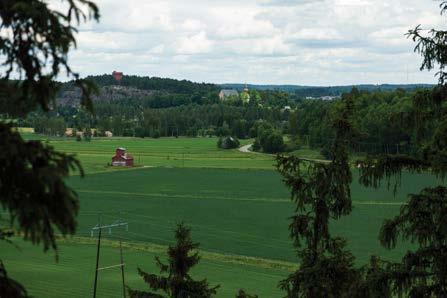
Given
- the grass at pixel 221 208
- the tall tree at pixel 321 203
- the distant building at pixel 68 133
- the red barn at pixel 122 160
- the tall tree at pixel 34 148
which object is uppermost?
the tall tree at pixel 34 148

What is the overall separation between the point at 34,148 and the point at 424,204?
6.51 meters

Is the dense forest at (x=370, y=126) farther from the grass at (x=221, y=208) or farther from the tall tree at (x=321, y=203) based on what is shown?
the tall tree at (x=321, y=203)

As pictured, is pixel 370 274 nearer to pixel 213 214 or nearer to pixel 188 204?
pixel 213 214

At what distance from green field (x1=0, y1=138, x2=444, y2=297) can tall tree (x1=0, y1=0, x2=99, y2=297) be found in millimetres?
25208

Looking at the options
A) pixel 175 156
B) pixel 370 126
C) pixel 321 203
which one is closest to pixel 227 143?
pixel 175 156

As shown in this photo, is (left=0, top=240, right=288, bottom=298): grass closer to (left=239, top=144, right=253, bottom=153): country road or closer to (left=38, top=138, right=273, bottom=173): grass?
(left=38, top=138, right=273, bottom=173): grass

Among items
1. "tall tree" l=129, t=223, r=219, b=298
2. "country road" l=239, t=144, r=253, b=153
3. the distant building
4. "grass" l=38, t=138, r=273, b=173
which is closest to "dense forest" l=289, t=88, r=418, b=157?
"country road" l=239, t=144, r=253, b=153

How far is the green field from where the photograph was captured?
33.9m

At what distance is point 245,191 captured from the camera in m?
67.7

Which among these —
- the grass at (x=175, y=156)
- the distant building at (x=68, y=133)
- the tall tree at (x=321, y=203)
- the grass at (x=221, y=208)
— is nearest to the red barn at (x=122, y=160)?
the grass at (x=175, y=156)

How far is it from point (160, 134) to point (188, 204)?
358 feet

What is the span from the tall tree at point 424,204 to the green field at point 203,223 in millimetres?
20541

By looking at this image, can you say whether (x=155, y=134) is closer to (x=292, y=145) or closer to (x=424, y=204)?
(x=292, y=145)

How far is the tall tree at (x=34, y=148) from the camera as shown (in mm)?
5293
